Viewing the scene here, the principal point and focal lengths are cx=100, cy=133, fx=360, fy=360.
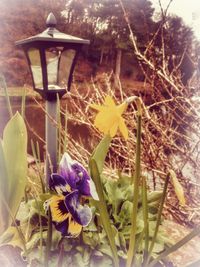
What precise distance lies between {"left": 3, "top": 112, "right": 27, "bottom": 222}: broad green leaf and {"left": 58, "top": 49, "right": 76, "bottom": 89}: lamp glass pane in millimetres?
130

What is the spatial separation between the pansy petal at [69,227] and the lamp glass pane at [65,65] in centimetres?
23

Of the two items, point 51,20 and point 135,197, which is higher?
point 51,20

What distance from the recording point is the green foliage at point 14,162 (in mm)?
490

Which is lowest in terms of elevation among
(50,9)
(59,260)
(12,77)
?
(59,260)

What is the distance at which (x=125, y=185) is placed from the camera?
570 millimetres

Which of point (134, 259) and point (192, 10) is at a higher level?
point (192, 10)

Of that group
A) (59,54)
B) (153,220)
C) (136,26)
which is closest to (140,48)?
(136,26)

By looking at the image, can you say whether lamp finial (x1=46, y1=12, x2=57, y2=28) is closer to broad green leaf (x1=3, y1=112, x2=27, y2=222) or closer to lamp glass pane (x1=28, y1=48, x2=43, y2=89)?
lamp glass pane (x1=28, y1=48, x2=43, y2=89)

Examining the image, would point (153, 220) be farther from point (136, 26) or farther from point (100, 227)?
point (136, 26)

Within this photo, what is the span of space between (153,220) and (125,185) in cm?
7

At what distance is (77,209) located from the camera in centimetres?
45

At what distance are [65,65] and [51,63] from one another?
2 centimetres

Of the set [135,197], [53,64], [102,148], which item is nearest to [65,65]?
[53,64]

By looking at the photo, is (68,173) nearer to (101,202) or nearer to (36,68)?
(101,202)
